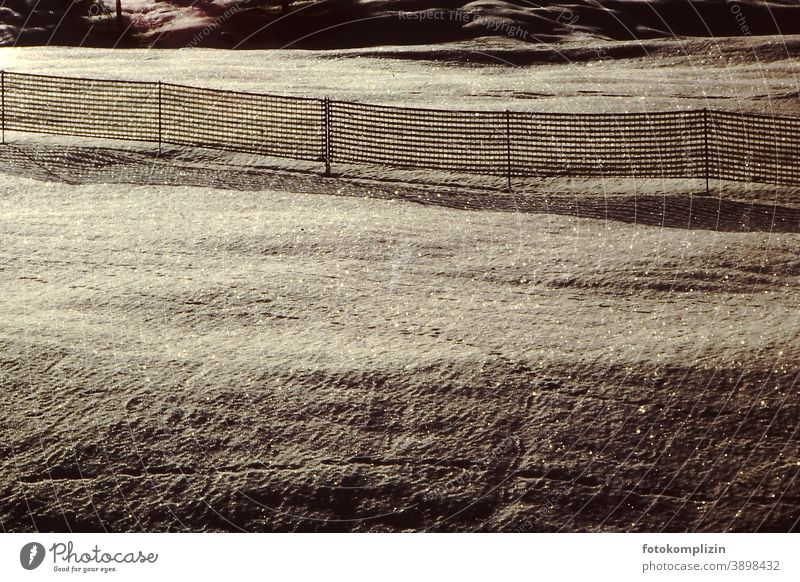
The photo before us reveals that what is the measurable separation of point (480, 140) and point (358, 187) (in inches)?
134

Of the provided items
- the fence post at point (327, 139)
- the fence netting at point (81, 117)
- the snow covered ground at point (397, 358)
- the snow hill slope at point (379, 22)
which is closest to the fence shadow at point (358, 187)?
the snow covered ground at point (397, 358)

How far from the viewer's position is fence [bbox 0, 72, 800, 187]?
1580 cm

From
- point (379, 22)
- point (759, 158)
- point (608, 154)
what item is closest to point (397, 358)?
point (608, 154)

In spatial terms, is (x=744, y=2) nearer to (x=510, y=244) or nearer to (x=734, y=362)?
(x=510, y=244)

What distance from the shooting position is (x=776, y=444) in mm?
6863

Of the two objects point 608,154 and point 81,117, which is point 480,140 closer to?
point 608,154

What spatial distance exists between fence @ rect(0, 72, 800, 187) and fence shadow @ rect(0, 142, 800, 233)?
780 millimetres

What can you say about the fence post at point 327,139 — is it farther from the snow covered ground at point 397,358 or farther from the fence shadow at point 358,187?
the snow covered ground at point 397,358

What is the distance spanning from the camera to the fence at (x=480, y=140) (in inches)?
622

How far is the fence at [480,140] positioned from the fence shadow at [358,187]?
0.78m

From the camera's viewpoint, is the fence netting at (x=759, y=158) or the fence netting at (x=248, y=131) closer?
the fence netting at (x=759, y=158)

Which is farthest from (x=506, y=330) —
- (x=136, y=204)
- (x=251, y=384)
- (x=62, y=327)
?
(x=136, y=204)

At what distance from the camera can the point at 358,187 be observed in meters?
15.0

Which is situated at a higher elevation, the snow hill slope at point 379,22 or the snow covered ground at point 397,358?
the snow covered ground at point 397,358
